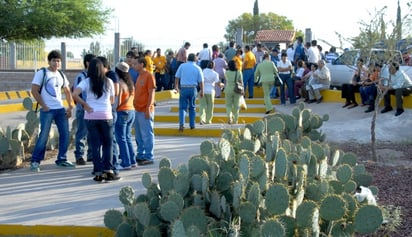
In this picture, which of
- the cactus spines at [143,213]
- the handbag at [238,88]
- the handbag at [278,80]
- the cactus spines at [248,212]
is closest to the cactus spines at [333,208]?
the cactus spines at [248,212]

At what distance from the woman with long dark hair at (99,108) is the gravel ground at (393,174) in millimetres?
3578

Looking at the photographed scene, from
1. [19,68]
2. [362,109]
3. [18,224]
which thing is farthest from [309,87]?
[19,68]

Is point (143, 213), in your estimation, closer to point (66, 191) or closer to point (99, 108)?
point (66, 191)

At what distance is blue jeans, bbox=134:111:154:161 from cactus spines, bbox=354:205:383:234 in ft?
17.7

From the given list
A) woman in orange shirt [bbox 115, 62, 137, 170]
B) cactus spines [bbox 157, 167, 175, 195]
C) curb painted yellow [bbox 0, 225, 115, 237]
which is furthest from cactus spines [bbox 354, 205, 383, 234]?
woman in orange shirt [bbox 115, 62, 137, 170]

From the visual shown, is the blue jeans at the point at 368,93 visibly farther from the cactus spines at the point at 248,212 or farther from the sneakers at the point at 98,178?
the cactus spines at the point at 248,212

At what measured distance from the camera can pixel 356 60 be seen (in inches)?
677

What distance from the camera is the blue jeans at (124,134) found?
31.0ft

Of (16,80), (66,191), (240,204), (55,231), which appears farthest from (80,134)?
(16,80)

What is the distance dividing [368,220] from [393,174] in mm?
4214

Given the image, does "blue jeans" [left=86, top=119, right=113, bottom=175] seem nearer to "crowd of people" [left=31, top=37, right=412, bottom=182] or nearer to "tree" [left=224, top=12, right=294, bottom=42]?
"crowd of people" [left=31, top=37, right=412, bottom=182]

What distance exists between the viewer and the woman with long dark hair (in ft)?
27.9

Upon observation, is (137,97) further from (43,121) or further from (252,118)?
(252,118)

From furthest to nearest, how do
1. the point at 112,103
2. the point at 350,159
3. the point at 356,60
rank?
the point at 356,60
the point at 112,103
the point at 350,159
